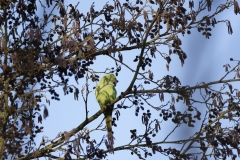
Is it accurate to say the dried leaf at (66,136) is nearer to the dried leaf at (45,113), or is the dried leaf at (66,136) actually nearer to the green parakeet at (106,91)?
the dried leaf at (45,113)

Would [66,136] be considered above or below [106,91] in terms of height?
below

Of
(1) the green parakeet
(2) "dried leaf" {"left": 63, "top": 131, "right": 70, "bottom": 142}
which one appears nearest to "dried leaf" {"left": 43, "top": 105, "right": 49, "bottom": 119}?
(2) "dried leaf" {"left": 63, "top": 131, "right": 70, "bottom": 142}

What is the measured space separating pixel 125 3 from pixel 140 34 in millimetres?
345

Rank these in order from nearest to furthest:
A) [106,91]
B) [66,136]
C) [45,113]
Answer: [45,113] → [66,136] → [106,91]

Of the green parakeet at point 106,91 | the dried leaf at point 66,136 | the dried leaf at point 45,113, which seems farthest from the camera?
the green parakeet at point 106,91

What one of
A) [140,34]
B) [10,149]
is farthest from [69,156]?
[140,34]

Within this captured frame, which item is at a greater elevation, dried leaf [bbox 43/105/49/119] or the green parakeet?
the green parakeet

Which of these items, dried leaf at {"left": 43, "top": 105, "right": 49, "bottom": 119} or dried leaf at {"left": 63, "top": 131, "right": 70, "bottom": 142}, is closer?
dried leaf at {"left": 43, "top": 105, "right": 49, "bottom": 119}

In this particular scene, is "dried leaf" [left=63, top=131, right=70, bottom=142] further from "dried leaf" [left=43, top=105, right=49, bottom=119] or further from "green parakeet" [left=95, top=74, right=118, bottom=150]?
"green parakeet" [left=95, top=74, right=118, bottom=150]

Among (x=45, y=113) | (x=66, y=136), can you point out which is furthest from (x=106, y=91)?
(x=45, y=113)

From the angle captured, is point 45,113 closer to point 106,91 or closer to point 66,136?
point 66,136

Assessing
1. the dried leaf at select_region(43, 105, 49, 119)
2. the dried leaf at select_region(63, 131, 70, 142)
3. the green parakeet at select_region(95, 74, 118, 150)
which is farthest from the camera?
the green parakeet at select_region(95, 74, 118, 150)

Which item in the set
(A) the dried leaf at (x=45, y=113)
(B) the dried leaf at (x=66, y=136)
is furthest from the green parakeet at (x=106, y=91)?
(A) the dried leaf at (x=45, y=113)

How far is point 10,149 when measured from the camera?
3959 mm
